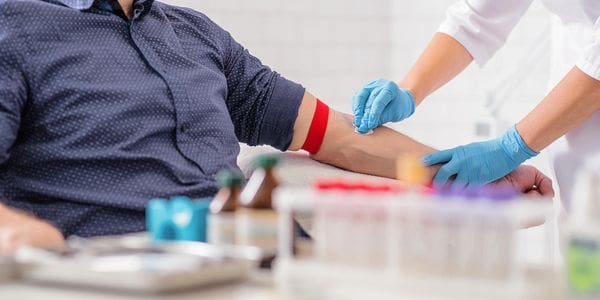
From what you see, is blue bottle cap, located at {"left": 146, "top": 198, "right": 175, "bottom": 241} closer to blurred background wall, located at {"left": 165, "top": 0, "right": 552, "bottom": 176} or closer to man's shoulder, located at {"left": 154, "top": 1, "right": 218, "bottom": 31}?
man's shoulder, located at {"left": 154, "top": 1, "right": 218, "bottom": 31}

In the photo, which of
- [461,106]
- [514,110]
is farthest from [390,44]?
[514,110]

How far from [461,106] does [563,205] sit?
1.44 metres

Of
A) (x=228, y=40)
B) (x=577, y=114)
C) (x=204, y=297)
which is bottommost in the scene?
(x=204, y=297)

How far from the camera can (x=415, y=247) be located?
3.47 ft

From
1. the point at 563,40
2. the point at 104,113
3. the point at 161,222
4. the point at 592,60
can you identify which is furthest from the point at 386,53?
the point at 161,222

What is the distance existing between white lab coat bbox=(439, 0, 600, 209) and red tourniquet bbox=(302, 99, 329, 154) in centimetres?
48

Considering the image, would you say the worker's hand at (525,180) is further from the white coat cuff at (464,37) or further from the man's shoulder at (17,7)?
the man's shoulder at (17,7)

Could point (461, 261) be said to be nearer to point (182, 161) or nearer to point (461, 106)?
point (182, 161)

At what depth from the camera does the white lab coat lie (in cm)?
224

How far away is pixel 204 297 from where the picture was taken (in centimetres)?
112

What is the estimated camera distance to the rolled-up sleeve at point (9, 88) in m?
1.79

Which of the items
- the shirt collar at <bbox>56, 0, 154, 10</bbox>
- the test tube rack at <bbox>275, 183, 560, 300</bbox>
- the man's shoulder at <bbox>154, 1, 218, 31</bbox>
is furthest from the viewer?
the man's shoulder at <bbox>154, 1, 218, 31</bbox>

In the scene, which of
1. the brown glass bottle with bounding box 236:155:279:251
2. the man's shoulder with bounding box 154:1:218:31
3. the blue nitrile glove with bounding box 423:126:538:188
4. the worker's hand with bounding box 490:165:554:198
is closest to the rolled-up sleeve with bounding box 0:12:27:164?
the man's shoulder with bounding box 154:1:218:31

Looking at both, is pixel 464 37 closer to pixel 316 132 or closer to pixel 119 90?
pixel 316 132
